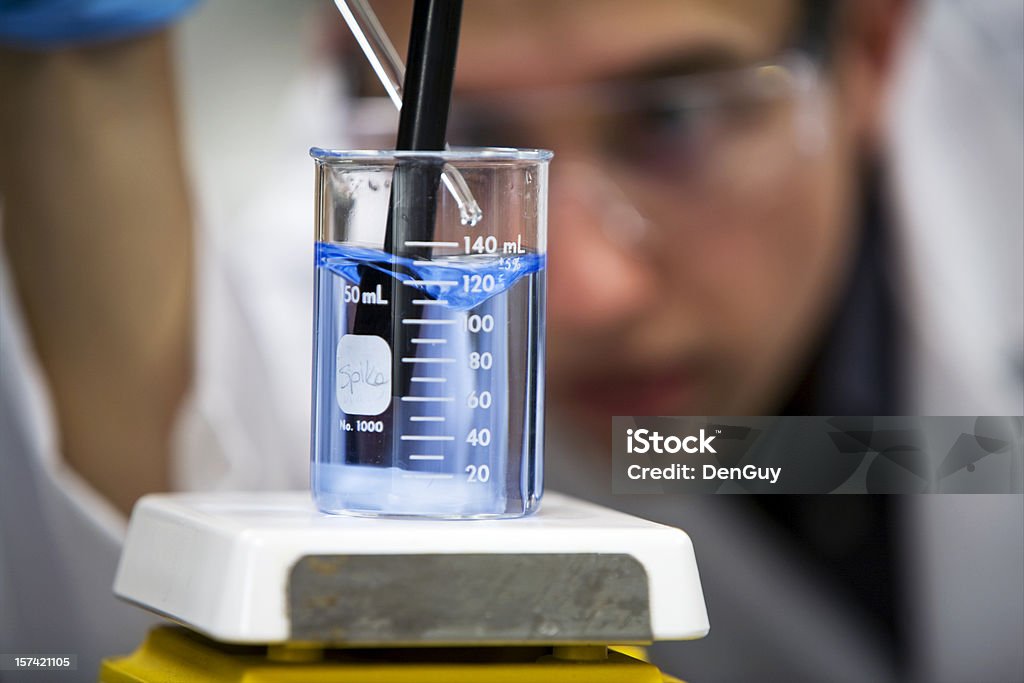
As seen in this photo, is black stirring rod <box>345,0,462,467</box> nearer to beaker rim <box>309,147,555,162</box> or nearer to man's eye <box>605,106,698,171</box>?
beaker rim <box>309,147,555,162</box>

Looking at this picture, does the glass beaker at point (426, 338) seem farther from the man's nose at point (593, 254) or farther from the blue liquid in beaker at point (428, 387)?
the man's nose at point (593, 254)

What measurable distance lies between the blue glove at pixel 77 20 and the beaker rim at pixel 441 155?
815 mm

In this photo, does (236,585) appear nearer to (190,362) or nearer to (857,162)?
(190,362)

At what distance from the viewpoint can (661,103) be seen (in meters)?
1.50

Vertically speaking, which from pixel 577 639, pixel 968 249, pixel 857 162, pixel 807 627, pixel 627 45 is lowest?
pixel 807 627

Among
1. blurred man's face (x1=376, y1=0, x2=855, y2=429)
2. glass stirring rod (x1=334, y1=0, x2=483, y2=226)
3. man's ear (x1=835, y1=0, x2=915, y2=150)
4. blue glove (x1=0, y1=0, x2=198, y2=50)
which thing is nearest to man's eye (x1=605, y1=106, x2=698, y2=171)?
blurred man's face (x1=376, y1=0, x2=855, y2=429)

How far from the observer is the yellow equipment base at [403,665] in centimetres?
60

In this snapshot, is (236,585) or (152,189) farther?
(152,189)

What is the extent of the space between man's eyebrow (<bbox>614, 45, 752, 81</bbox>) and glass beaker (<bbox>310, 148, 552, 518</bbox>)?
2.81ft

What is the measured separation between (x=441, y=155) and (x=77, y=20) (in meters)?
0.89

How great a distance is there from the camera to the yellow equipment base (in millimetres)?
604

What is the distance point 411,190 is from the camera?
0.66 metres

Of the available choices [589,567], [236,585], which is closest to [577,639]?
[589,567]

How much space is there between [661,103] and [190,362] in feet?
2.29
